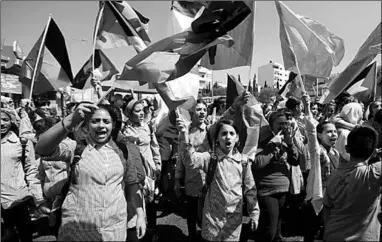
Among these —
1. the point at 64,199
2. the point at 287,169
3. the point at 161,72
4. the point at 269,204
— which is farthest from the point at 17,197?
the point at 287,169

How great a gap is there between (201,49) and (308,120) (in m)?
1.35

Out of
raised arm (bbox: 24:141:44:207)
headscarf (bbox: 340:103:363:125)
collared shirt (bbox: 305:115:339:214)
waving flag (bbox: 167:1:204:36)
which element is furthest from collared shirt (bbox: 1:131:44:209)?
headscarf (bbox: 340:103:363:125)

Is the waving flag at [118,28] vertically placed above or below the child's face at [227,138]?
above

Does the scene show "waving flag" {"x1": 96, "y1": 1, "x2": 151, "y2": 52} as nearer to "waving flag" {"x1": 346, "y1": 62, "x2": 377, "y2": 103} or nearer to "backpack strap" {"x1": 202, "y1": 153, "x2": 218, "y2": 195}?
"backpack strap" {"x1": 202, "y1": 153, "x2": 218, "y2": 195}

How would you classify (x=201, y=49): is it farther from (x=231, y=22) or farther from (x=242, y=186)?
(x=242, y=186)

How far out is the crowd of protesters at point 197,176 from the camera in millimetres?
2082

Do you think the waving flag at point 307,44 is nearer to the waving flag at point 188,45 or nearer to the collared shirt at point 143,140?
the waving flag at point 188,45

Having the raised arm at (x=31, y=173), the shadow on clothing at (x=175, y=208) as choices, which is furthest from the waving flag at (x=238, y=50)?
the raised arm at (x=31, y=173)

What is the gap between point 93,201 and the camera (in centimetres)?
209

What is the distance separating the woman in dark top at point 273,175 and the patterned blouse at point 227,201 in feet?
1.73

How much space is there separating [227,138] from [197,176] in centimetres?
107

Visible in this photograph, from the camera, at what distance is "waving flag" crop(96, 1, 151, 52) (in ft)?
14.0

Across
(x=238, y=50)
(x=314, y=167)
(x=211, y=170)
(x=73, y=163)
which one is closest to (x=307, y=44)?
(x=238, y=50)

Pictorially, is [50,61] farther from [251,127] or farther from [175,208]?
[175,208]
